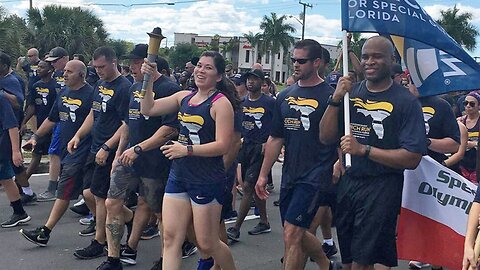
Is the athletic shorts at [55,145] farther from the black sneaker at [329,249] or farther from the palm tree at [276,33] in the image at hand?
the palm tree at [276,33]

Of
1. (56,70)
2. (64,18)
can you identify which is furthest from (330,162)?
(64,18)

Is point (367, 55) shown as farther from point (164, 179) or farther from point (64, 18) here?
point (64, 18)

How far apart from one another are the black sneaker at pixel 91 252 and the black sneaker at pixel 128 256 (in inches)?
9.2

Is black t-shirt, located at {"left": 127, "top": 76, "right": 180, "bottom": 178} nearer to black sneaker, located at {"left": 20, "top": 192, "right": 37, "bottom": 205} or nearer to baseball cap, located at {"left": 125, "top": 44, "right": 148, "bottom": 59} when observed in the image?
baseball cap, located at {"left": 125, "top": 44, "right": 148, "bottom": 59}

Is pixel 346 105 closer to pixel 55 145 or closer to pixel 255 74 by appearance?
pixel 255 74

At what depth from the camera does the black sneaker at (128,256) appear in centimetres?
596

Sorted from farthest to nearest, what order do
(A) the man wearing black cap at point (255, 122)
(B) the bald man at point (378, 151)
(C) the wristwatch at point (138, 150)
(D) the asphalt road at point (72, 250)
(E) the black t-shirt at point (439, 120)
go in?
(A) the man wearing black cap at point (255, 122), (D) the asphalt road at point (72, 250), (E) the black t-shirt at point (439, 120), (C) the wristwatch at point (138, 150), (B) the bald man at point (378, 151)

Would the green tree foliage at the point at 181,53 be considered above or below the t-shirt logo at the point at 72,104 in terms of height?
above

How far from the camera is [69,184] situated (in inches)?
250

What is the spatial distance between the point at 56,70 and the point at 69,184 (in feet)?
11.4

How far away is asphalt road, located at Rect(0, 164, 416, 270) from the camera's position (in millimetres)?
5898

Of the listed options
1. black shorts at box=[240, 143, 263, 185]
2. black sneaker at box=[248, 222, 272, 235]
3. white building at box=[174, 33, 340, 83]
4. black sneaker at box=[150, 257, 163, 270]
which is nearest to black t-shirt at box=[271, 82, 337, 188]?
black sneaker at box=[150, 257, 163, 270]

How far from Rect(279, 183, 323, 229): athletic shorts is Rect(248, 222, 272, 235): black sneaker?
240 cm

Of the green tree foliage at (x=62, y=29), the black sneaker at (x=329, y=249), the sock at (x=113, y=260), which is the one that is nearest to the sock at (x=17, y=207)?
the sock at (x=113, y=260)
